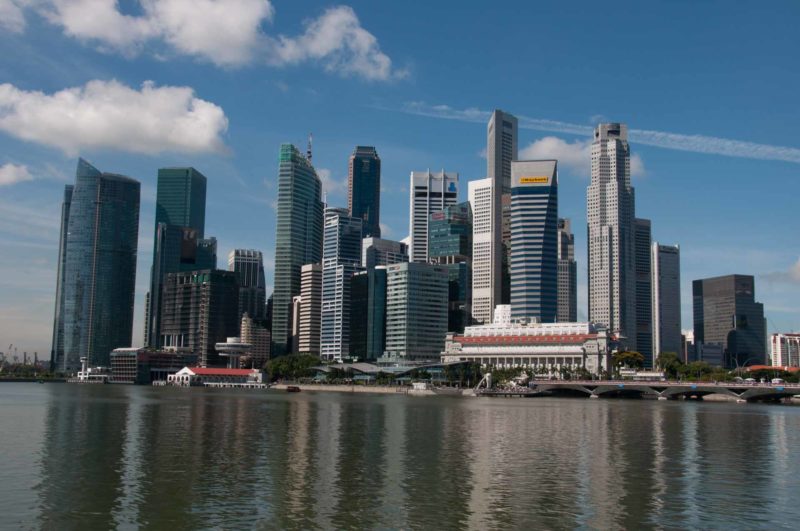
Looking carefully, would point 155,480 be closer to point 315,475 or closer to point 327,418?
point 315,475

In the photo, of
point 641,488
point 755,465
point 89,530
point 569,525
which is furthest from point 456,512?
point 755,465

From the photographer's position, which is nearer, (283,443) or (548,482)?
(548,482)

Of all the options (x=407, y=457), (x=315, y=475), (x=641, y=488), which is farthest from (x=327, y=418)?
(x=641, y=488)

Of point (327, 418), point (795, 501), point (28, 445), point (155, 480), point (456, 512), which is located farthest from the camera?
point (327, 418)

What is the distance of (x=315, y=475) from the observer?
63.9m

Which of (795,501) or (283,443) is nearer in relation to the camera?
(795,501)

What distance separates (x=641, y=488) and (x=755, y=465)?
20.5 meters

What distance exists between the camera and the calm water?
4922 centimetres

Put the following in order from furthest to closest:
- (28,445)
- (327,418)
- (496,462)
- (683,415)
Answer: (683,415) → (327,418) → (28,445) → (496,462)

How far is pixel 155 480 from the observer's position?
2375 inches

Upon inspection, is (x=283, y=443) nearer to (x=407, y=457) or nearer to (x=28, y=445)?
(x=407, y=457)

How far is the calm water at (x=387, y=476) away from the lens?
49219mm

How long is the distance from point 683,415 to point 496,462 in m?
88.3

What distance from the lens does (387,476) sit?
63844 mm
